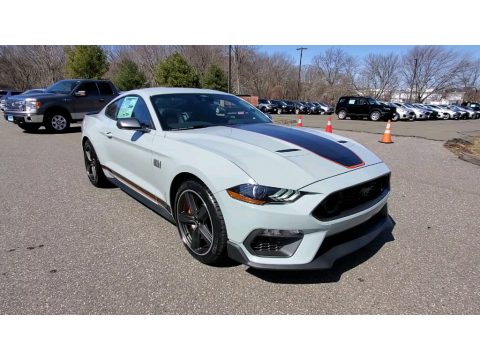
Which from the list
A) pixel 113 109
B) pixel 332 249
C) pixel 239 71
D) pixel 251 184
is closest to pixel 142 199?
pixel 113 109

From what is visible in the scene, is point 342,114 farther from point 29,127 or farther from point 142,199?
point 142,199

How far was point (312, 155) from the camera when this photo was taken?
8.42 feet

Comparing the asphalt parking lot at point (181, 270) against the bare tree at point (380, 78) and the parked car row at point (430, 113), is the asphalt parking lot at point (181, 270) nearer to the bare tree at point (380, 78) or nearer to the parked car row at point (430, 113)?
the parked car row at point (430, 113)

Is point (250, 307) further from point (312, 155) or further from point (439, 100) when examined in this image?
point (439, 100)

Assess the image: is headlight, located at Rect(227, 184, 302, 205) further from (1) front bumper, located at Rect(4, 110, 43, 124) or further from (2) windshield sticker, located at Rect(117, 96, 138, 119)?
(1) front bumper, located at Rect(4, 110, 43, 124)

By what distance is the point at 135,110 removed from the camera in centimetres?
370

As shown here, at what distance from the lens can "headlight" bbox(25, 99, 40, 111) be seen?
34.0 feet

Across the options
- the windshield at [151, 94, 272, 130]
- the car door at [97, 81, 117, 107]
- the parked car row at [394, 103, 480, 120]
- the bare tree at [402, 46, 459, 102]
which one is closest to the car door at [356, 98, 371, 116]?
the parked car row at [394, 103, 480, 120]

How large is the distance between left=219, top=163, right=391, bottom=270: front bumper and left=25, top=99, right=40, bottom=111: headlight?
10810 mm

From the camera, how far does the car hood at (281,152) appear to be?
89.7 inches

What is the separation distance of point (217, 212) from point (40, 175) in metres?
4.75

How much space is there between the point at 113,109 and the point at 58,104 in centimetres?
817

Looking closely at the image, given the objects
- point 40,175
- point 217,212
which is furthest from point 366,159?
point 40,175

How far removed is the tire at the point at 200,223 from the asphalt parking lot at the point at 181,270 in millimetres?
146
